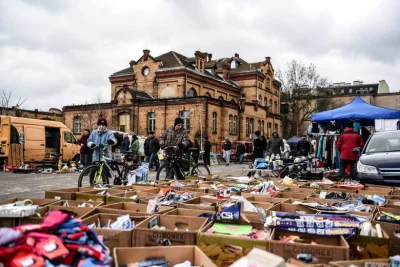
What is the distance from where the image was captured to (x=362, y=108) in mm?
13375

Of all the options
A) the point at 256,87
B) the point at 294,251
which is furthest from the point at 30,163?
the point at 256,87

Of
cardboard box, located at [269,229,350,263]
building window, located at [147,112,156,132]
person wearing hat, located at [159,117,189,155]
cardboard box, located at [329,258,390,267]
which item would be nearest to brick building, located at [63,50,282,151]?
building window, located at [147,112,156,132]

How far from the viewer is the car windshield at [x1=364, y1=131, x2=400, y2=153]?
30.6ft

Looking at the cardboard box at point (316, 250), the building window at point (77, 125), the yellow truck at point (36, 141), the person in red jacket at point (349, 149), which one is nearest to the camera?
the cardboard box at point (316, 250)

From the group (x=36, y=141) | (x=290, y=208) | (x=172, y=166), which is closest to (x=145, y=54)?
(x=36, y=141)

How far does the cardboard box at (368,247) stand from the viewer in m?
2.69

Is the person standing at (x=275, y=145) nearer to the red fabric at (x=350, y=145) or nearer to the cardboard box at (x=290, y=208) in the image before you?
the red fabric at (x=350, y=145)

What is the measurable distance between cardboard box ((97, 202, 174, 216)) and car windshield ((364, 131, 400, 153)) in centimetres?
743

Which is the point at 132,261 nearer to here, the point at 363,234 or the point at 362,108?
the point at 363,234

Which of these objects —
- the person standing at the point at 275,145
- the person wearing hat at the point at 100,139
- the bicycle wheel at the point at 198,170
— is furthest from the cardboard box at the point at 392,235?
the person standing at the point at 275,145

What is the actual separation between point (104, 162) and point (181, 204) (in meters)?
4.34

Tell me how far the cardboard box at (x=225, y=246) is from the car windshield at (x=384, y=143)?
785 centimetres

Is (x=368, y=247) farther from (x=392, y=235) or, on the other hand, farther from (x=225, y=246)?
(x=225, y=246)

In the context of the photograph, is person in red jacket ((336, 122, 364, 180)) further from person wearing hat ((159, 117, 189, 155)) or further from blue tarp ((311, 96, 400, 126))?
person wearing hat ((159, 117, 189, 155))
